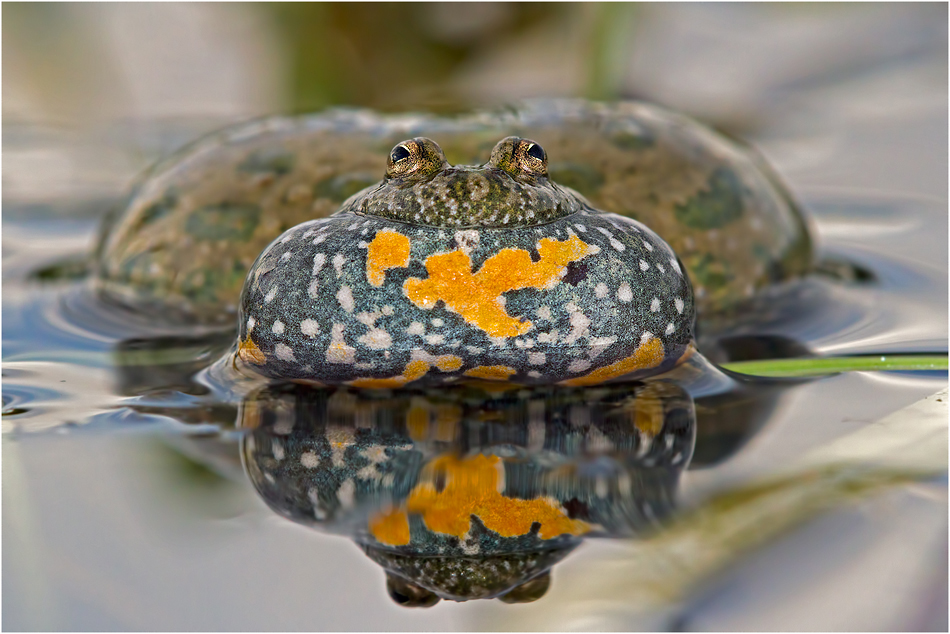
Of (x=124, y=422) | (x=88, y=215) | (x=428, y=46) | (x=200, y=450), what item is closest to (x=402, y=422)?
(x=200, y=450)

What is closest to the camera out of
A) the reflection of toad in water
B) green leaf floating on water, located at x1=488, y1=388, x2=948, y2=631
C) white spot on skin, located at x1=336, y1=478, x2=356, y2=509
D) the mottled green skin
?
green leaf floating on water, located at x1=488, y1=388, x2=948, y2=631

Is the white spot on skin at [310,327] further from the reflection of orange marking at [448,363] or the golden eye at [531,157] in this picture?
the golden eye at [531,157]

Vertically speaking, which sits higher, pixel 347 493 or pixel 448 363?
pixel 448 363

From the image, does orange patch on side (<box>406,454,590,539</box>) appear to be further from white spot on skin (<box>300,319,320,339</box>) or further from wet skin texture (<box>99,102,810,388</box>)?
white spot on skin (<box>300,319,320,339</box>)

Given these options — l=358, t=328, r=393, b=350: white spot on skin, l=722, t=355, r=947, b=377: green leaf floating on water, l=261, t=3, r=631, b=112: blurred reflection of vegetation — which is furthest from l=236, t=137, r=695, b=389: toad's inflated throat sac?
l=261, t=3, r=631, b=112: blurred reflection of vegetation

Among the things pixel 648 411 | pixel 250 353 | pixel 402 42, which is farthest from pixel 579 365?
pixel 402 42

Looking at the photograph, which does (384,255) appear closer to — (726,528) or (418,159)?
(418,159)

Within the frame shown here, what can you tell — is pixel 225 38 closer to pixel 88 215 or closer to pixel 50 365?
pixel 88 215
